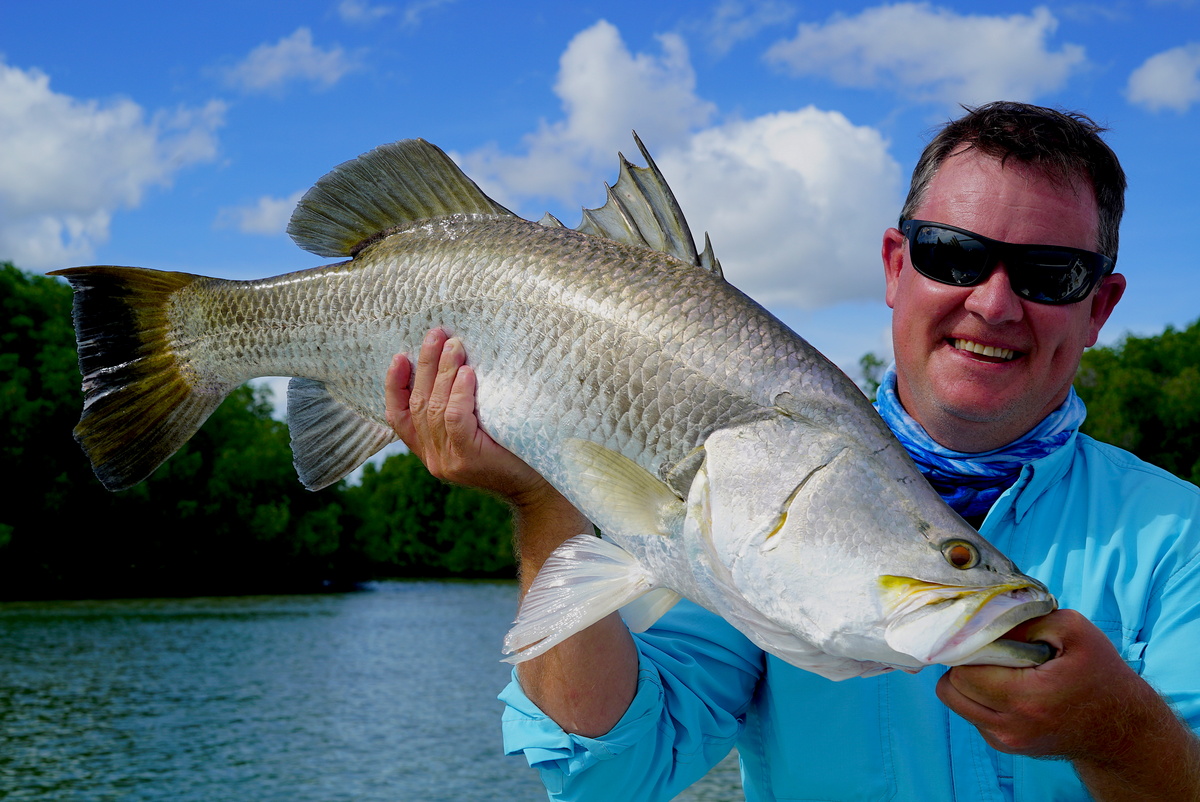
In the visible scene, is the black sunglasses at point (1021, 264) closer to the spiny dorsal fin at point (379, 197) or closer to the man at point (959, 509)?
the man at point (959, 509)

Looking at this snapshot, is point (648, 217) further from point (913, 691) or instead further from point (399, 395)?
point (913, 691)

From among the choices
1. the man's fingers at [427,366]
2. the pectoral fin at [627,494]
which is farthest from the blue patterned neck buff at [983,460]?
the man's fingers at [427,366]

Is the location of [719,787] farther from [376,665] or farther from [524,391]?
[524,391]

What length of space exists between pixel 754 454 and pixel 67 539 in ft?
169

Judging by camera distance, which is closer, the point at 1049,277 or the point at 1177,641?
the point at 1177,641

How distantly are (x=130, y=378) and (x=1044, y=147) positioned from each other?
98.9 inches

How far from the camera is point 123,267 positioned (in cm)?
289

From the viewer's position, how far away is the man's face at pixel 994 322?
8.61 ft

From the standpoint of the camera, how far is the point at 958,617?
1.72 m

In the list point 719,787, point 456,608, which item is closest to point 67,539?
point 456,608

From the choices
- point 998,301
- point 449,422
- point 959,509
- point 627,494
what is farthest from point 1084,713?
point 449,422

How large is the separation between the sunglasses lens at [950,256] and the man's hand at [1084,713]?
113cm

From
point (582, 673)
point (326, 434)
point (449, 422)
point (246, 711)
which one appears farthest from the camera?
point (246, 711)

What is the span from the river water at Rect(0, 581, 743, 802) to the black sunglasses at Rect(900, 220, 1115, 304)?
17072mm
